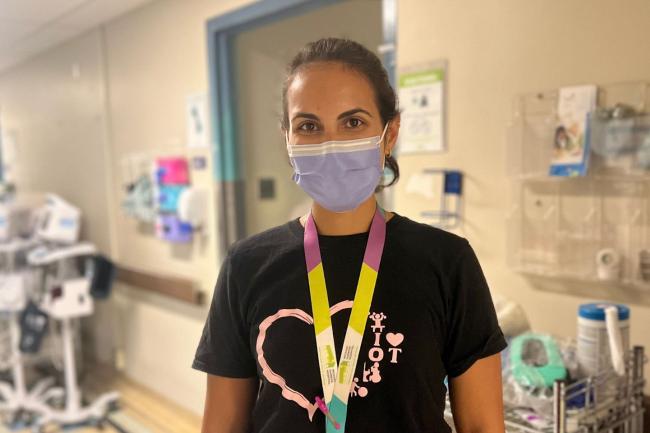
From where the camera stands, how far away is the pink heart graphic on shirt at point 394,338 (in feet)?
3.02

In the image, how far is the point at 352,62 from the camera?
3.12ft

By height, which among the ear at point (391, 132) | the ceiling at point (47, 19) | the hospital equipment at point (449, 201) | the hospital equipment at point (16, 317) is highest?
the ceiling at point (47, 19)

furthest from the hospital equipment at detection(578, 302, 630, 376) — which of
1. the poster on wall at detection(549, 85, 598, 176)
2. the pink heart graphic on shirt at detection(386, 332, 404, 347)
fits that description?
the pink heart graphic on shirt at detection(386, 332, 404, 347)

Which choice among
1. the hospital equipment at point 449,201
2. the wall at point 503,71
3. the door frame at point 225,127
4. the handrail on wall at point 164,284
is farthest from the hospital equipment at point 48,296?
the hospital equipment at point 449,201

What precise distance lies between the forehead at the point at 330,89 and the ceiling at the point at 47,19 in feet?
8.93

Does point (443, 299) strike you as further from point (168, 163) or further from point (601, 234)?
point (168, 163)

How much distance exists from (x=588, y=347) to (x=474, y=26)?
41.7 inches

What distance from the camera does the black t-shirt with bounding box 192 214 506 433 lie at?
917 millimetres

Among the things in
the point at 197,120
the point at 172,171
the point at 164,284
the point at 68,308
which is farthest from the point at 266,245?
the point at 68,308

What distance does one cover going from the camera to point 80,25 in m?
3.75

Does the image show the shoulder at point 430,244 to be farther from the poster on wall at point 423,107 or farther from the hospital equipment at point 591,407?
the poster on wall at point 423,107

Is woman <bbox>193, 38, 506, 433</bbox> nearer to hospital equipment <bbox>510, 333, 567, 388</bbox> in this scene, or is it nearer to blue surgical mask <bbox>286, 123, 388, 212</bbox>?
blue surgical mask <bbox>286, 123, 388, 212</bbox>

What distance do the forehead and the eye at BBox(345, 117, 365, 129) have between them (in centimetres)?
2

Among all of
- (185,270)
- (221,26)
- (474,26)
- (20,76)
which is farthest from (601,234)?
(20,76)
